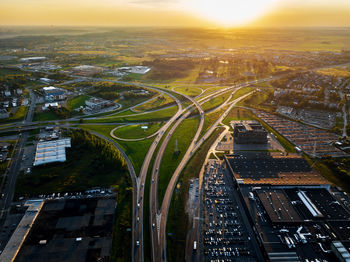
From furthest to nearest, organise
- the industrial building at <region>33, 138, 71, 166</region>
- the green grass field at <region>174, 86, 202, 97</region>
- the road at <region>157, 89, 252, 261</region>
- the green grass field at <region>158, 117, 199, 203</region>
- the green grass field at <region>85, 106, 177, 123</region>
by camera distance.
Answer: the green grass field at <region>174, 86, 202, 97</region> → the green grass field at <region>85, 106, 177, 123</region> → the industrial building at <region>33, 138, 71, 166</region> → the green grass field at <region>158, 117, 199, 203</region> → the road at <region>157, 89, 252, 261</region>

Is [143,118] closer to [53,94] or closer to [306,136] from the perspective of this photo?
[53,94]

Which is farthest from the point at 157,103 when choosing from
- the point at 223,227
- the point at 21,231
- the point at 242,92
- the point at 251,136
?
the point at 21,231

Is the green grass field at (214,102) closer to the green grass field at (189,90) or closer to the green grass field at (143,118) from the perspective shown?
the green grass field at (189,90)

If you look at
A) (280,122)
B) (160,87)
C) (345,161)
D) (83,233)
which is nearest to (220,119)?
(280,122)

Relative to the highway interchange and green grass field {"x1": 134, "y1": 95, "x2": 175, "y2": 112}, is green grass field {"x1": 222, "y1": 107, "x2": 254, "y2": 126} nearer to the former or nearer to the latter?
the highway interchange

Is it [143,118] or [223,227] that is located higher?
[143,118]

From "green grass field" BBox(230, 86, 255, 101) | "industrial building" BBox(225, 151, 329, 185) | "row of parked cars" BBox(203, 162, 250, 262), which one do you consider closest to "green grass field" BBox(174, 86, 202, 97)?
"green grass field" BBox(230, 86, 255, 101)

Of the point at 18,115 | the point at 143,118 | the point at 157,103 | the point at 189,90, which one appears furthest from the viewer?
the point at 189,90
